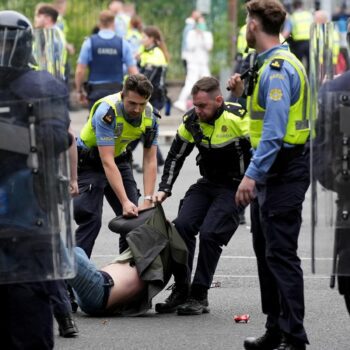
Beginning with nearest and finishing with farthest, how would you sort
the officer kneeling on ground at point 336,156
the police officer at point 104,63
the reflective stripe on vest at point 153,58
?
the officer kneeling on ground at point 336,156, the police officer at point 104,63, the reflective stripe on vest at point 153,58

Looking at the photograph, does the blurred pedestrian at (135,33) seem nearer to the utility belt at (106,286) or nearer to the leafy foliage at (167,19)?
the leafy foliage at (167,19)

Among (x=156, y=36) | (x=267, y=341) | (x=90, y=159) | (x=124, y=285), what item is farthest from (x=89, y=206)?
(x=156, y=36)

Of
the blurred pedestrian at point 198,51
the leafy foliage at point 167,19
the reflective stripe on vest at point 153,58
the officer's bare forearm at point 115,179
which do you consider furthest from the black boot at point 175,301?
the leafy foliage at point 167,19

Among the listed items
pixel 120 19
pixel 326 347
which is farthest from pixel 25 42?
pixel 120 19

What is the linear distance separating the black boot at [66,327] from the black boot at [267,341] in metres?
1.15

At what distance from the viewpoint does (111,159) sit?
Answer: 30.3 ft

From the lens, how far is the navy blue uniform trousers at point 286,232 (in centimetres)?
739

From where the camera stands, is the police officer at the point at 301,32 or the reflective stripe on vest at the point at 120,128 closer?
the reflective stripe on vest at the point at 120,128

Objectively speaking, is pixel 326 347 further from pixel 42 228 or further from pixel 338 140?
pixel 42 228

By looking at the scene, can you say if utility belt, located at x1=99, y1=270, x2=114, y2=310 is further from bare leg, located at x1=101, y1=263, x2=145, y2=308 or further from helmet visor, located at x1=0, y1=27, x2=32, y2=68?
helmet visor, located at x1=0, y1=27, x2=32, y2=68

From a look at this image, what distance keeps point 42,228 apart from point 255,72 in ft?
6.68

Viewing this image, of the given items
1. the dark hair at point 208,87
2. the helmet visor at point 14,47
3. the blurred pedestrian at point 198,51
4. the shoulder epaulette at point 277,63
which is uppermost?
the helmet visor at point 14,47

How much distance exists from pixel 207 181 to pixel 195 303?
81cm

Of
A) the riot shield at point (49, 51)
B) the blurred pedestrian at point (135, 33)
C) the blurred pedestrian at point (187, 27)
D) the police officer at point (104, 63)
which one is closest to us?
the riot shield at point (49, 51)
